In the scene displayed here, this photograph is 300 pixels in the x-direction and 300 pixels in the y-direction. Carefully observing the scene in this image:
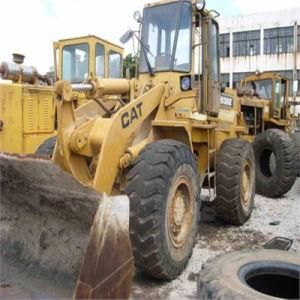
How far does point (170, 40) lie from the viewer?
211 inches

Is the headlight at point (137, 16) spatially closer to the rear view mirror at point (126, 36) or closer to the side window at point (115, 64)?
the rear view mirror at point (126, 36)

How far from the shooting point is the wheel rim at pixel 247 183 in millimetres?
6391

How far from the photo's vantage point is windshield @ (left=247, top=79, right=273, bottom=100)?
1137 cm

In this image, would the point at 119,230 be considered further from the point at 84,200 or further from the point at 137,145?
the point at 137,145

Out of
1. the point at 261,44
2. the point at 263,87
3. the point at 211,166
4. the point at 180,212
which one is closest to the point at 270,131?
the point at 263,87

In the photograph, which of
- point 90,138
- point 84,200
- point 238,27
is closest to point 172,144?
point 90,138

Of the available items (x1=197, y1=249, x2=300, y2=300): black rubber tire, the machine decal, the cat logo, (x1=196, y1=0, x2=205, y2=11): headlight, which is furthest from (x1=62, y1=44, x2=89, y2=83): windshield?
(x1=197, y1=249, x2=300, y2=300): black rubber tire

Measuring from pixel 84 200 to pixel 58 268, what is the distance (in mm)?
781

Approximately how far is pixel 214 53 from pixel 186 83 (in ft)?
3.57

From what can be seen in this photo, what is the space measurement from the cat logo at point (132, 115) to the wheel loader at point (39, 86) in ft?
11.4

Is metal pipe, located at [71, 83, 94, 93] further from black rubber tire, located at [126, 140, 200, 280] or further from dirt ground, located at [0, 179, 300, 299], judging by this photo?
dirt ground, located at [0, 179, 300, 299]

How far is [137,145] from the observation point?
447 centimetres

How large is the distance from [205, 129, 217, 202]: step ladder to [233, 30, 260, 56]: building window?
37366mm

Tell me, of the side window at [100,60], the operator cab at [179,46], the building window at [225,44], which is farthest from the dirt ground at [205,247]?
the building window at [225,44]
